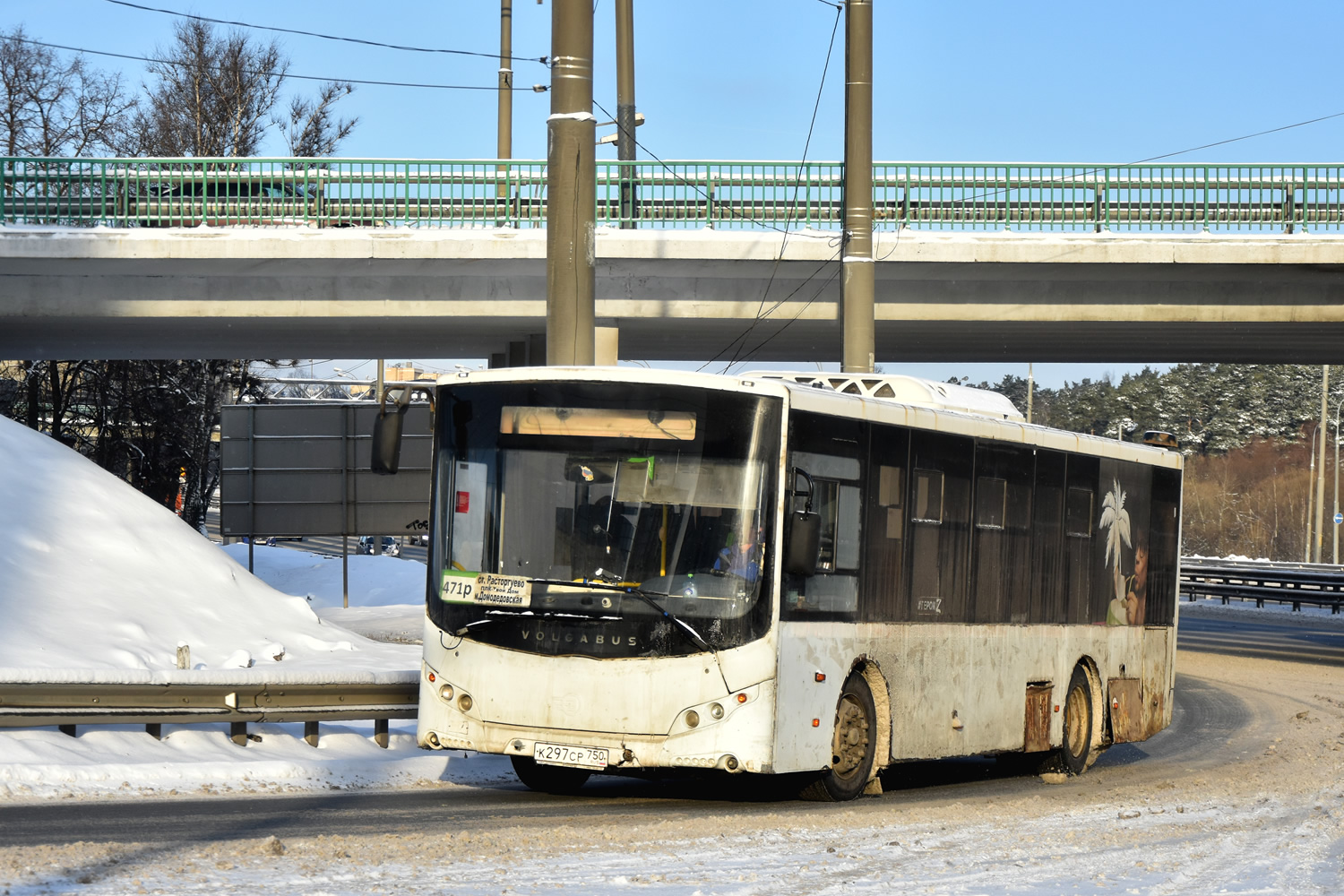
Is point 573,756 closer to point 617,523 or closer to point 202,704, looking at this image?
point 617,523

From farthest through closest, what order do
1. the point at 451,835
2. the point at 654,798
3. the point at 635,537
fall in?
the point at 654,798
the point at 635,537
the point at 451,835

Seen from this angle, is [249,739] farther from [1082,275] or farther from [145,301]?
[1082,275]

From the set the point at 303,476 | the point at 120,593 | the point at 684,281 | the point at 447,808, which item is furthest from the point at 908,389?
the point at 303,476

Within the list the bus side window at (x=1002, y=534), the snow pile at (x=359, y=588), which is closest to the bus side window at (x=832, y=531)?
the bus side window at (x=1002, y=534)

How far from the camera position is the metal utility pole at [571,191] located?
12062 millimetres

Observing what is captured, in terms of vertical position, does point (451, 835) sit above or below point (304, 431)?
below

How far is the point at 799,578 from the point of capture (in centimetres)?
1047

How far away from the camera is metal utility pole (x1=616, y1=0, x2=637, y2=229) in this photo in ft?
83.1

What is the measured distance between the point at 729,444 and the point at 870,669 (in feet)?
7.11

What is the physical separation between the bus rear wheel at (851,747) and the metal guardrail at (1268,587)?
39.8 metres

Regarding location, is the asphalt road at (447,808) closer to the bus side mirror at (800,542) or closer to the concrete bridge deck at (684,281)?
the bus side mirror at (800,542)

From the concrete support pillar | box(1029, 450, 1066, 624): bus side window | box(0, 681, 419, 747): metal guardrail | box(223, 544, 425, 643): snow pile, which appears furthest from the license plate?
box(223, 544, 425, 643): snow pile

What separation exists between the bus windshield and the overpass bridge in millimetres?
14373

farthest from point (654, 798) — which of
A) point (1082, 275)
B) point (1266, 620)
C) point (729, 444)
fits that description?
point (1266, 620)
